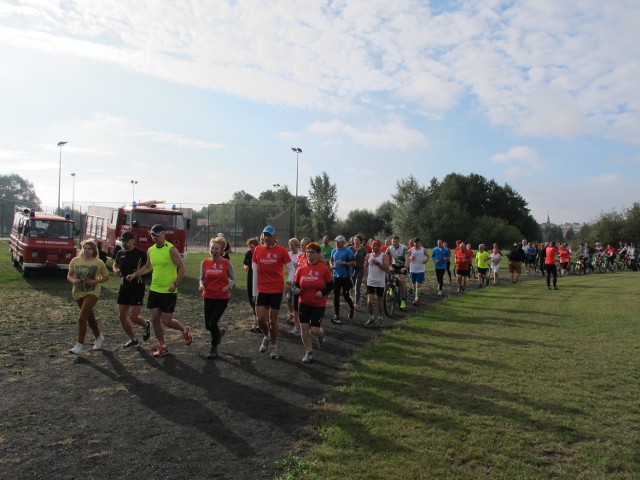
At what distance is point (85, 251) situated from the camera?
310 inches

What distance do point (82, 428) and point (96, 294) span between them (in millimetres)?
3119

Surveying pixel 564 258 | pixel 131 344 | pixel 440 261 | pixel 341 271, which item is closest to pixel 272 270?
pixel 131 344

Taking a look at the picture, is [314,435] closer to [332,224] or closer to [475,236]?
[332,224]

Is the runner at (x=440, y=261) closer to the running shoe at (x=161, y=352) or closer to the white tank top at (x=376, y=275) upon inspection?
the white tank top at (x=376, y=275)

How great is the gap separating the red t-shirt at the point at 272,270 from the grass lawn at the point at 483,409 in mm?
1607

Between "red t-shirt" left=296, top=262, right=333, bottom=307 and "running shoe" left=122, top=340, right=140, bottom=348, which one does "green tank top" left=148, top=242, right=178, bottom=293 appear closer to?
"running shoe" left=122, top=340, right=140, bottom=348

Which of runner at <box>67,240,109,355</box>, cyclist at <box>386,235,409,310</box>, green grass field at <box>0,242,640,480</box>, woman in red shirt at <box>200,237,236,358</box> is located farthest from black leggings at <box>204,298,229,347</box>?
cyclist at <box>386,235,409,310</box>

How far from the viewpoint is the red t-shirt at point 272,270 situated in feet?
25.3

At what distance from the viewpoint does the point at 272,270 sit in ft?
25.3

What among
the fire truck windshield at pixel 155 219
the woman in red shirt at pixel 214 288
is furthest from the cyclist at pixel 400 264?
the fire truck windshield at pixel 155 219

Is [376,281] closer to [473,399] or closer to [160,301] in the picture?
[160,301]

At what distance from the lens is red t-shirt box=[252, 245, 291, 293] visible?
7.72m

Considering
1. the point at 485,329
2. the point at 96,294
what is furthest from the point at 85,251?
the point at 485,329

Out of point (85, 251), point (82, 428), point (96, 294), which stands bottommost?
point (82, 428)
